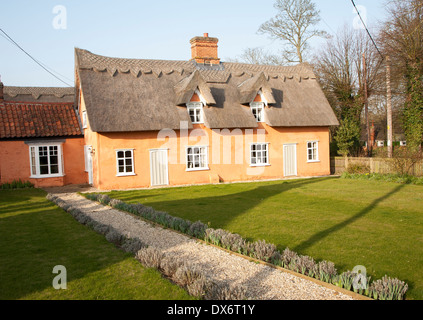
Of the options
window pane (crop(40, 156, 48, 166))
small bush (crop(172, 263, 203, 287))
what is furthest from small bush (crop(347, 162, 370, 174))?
small bush (crop(172, 263, 203, 287))

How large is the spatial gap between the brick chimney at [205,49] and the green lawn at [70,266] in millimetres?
17298

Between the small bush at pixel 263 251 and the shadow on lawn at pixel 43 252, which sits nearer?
the shadow on lawn at pixel 43 252

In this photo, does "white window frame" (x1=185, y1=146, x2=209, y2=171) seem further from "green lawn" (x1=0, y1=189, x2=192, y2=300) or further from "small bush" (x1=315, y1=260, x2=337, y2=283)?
"small bush" (x1=315, y1=260, x2=337, y2=283)

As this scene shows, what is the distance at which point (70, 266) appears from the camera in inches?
275

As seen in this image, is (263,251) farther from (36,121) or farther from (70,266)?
(36,121)

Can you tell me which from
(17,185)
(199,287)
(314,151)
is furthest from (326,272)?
(314,151)

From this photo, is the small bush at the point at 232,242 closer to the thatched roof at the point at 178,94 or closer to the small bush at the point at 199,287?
the small bush at the point at 199,287

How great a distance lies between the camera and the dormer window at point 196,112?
70.4ft

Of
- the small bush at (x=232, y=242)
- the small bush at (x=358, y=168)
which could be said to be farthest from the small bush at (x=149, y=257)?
the small bush at (x=358, y=168)

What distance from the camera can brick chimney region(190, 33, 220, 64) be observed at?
25625mm

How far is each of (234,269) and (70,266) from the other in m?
3.08

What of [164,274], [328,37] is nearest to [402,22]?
[328,37]

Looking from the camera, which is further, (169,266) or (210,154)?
(210,154)
